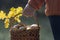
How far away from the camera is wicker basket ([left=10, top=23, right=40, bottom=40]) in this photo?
3.11 feet

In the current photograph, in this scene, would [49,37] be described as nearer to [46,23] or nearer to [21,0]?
[46,23]

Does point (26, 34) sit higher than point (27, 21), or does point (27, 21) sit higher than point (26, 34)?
point (27, 21)

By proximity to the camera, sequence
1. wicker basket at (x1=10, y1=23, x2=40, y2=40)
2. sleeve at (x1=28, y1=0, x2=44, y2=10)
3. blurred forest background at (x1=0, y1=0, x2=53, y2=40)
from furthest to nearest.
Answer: blurred forest background at (x1=0, y1=0, x2=53, y2=40) < wicker basket at (x1=10, y1=23, x2=40, y2=40) < sleeve at (x1=28, y1=0, x2=44, y2=10)

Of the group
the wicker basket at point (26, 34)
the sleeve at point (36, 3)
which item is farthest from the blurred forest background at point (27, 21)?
the sleeve at point (36, 3)

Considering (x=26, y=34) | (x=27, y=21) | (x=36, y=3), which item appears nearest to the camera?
(x=36, y=3)

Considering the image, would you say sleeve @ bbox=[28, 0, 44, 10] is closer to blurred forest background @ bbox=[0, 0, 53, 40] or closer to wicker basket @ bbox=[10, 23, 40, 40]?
wicker basket @ bbox=[10, 23, 40, 40]

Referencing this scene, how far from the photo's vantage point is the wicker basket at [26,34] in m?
0.95

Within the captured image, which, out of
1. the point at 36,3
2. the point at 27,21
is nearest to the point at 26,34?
the point at 36,3

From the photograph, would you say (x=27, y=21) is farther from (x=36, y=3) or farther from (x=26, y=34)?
(x=36, y=3)

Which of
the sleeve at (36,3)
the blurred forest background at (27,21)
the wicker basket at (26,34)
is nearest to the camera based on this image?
the sleeve at (36,3)

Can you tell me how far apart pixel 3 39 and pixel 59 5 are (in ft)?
2.74

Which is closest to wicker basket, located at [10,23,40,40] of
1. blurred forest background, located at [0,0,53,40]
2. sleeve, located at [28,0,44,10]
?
sleeve, located at [28,0,44,10]

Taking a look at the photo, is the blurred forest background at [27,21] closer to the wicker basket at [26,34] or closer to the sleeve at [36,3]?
the wicker basket at [26,34]

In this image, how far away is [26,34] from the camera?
95 cm
